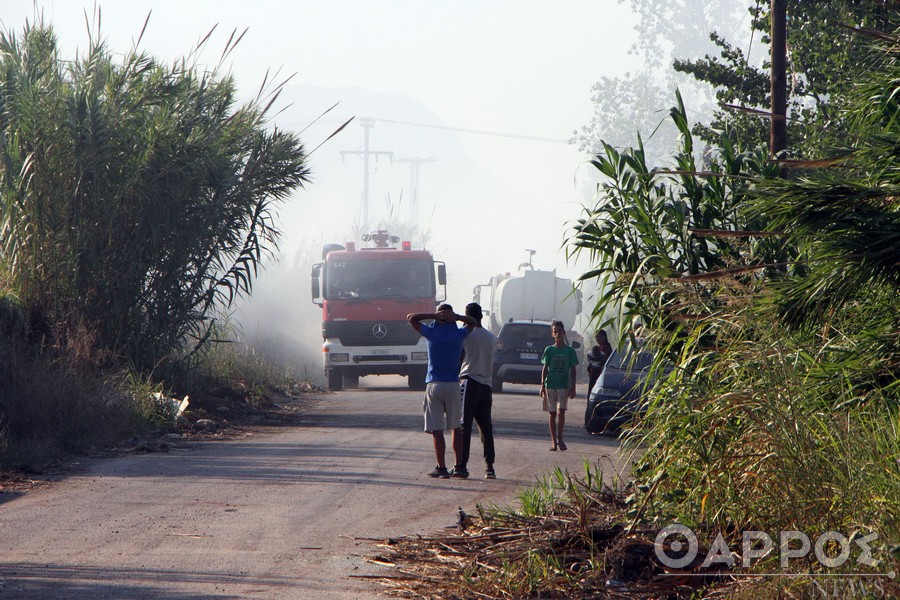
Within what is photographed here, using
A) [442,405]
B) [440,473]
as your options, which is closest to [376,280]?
[442,405]

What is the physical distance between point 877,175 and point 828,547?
2.50 metres

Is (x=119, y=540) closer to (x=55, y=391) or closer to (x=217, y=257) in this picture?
(x=55, y=391)

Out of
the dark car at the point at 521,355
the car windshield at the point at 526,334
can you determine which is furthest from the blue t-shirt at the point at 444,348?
the car windshield at the point at 526,334

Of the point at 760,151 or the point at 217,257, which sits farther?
the point at 217,257

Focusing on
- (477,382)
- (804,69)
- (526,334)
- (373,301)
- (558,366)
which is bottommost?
(477,382)

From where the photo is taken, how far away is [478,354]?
11.4 meters

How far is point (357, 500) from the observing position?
9672 mm

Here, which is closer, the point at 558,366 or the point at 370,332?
the point at 558,366

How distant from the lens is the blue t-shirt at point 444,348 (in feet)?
36.5

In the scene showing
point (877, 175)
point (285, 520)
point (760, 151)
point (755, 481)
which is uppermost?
point (760, 151)

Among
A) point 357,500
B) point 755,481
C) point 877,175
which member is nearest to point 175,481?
point 357,500

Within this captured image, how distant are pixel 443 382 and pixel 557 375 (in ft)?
9.82

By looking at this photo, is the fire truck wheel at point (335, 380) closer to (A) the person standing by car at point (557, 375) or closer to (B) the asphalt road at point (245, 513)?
(B) the asphalt road at point (245, 513)

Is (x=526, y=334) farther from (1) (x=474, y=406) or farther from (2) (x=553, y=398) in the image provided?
(1) (x=474, y=406)
